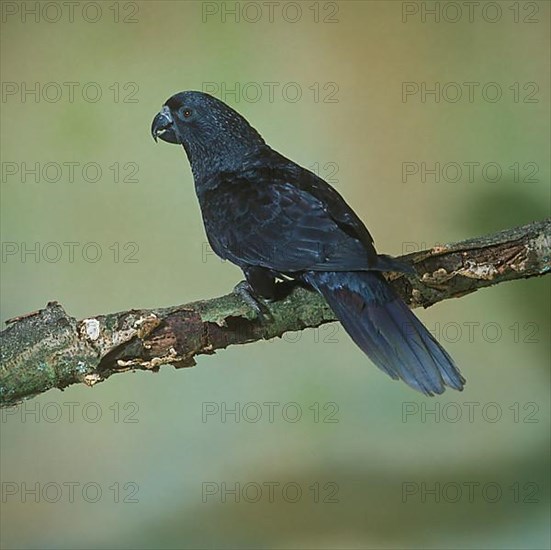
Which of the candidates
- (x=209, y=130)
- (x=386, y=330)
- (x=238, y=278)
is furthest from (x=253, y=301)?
(x=238, y=278)

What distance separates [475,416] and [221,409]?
64 cm

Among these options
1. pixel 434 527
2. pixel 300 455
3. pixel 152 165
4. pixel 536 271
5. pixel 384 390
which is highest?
pixel 152 165

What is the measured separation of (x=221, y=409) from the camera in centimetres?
197

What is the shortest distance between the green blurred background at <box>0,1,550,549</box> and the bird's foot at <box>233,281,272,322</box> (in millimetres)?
575

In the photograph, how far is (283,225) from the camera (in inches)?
53.8

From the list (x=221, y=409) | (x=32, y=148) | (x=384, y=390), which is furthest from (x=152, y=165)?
(x=384, y=390)

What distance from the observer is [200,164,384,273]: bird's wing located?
1.31 metres

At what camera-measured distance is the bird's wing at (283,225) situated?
1312 millimetres

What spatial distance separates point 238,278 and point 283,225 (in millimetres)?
645

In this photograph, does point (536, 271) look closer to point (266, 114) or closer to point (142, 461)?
point (266, 114)

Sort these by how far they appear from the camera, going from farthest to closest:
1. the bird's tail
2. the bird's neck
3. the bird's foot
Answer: the bird's neck, the bird's foot, the bird's tail

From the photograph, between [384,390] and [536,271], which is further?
[384,390]
